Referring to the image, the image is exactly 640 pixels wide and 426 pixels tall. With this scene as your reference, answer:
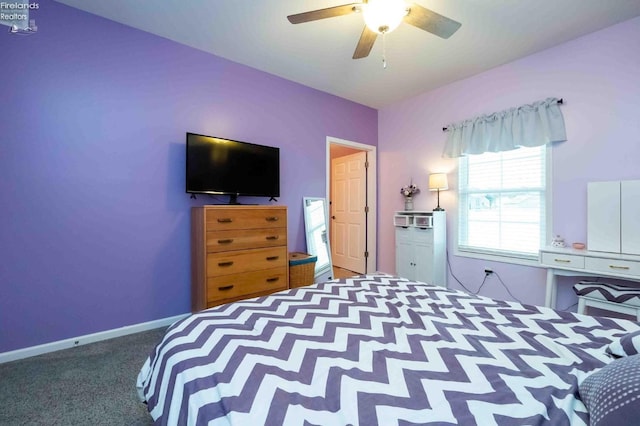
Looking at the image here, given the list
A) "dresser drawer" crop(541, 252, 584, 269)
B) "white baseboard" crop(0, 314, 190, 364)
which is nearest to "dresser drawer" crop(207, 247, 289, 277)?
"white baseboard" crop(0, 314, 190, 364)

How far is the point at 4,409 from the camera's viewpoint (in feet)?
4.85

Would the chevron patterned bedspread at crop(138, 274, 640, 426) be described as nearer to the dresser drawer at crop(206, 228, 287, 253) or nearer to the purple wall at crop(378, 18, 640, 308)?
the dresser drawer at crop(206, 228, 287, 253)

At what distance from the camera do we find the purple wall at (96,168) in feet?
6.44

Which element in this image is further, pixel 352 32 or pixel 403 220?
pixel 403 220

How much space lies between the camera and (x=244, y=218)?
8.35 feet

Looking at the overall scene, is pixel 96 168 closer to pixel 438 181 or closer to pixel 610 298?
pixel 438 181

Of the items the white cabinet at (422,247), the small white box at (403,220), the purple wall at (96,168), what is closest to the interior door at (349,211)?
the small white box at (403,220)

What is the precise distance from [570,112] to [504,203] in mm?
1016

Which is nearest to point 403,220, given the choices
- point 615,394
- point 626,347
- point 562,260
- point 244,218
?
point 562,260

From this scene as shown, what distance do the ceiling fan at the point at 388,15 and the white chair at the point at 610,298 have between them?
2.19 metres

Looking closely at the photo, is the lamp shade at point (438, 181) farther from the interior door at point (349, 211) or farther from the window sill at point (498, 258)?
the interior door at point (349, 211)

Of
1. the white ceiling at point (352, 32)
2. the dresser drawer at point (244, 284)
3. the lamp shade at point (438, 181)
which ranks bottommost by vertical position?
the dresser drawer at point (244, 284)

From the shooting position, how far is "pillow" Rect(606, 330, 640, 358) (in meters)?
0.86

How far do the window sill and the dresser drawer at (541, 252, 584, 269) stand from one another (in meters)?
0.26
